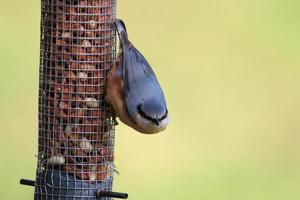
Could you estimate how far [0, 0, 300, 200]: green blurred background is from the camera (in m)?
14.7

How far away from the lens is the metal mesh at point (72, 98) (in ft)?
30.2

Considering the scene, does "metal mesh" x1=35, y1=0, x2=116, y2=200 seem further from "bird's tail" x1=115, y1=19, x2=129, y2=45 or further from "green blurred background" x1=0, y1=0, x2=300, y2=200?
"green blurred background" x1=0, y1=0, x2=300, y2=200

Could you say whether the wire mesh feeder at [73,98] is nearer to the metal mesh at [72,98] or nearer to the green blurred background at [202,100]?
the metal mesh at [72,98]

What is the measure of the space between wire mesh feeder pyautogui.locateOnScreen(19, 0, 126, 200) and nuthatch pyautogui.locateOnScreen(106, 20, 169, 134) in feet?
0.50

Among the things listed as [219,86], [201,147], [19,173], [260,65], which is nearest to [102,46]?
[19,173]

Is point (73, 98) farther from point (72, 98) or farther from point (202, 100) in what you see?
point (202, 100)

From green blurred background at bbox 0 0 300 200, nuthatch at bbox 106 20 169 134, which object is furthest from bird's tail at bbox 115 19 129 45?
green blurred background at bbox 0 0 300 200

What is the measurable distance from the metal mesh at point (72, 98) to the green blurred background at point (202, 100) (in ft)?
14.7

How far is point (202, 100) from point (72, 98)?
767cm

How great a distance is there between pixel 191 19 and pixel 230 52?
1626 millimetres

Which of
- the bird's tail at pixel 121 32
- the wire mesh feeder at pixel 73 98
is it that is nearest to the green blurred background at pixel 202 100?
the wire mesh feeder at pixel 73 98

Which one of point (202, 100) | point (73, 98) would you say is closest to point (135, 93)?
point (73, 98)

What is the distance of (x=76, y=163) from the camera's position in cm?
923

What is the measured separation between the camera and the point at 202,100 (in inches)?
661
